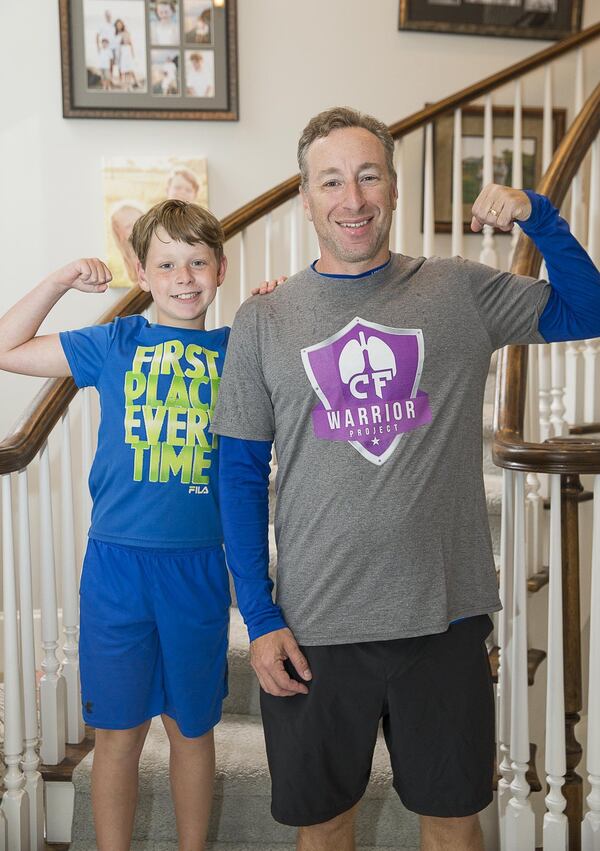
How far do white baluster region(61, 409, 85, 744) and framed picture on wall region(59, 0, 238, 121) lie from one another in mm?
2083

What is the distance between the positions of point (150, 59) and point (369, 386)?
9.54 feet

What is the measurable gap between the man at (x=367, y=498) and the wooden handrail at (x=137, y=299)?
→ 65 centimetres

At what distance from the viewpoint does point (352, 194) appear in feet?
4.33

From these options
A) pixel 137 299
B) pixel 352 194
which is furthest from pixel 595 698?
pixel 137 299

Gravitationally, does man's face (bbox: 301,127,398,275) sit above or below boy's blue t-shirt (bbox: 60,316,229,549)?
above

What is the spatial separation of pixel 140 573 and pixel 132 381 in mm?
348

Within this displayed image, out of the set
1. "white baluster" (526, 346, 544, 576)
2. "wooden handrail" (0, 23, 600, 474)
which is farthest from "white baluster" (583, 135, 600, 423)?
"wooden handrail" (0, 23, 600, 474)

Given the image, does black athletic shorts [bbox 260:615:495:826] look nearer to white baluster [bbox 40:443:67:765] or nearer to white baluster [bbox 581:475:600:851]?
white baluster [bbox 581:475:600:851]

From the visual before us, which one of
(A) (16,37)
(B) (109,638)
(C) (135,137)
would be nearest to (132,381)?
(B) (109,638)

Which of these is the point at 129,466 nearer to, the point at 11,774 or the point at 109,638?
the point at 109,638

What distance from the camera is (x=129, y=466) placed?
1.56 metres

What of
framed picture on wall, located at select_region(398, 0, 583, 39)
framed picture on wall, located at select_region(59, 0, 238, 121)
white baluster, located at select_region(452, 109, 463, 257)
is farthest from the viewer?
framed picture on wall, located at select_region(398, 0, 583, 39)

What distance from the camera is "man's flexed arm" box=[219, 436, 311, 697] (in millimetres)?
1327

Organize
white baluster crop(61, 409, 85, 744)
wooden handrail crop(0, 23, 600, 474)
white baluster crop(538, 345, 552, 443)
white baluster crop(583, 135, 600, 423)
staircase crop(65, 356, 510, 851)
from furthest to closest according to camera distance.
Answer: white baluster crop(583, 135, 600, 423)
white baluster crop(538, 345, 552, 443)
white baluster crop(61, 409, 85, 744)
staircase crop(65, 356, 510, 851)
wooden handrail crop(0, 23, 600, 474)
